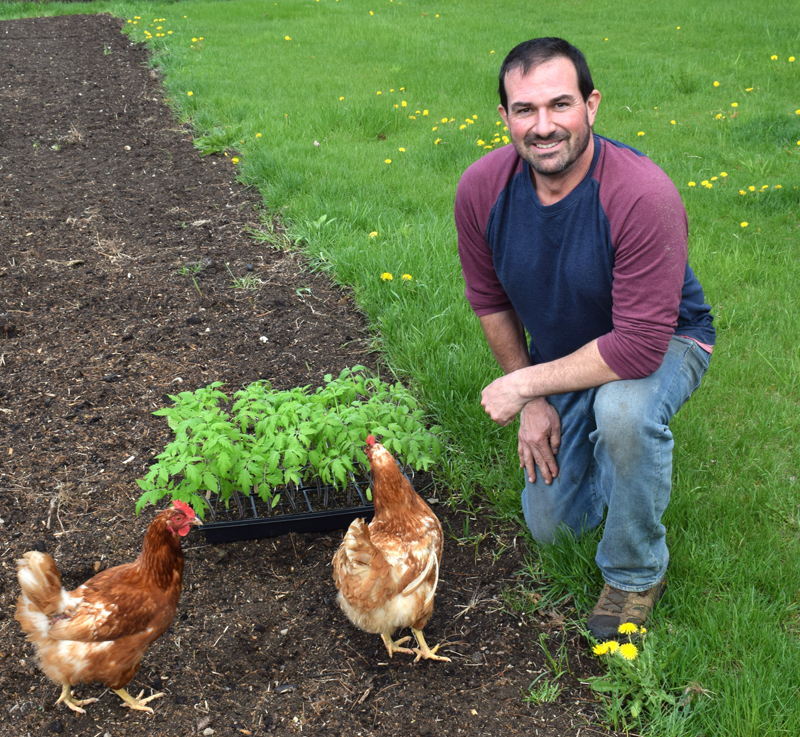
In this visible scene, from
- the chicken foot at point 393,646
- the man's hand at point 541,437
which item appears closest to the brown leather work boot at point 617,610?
the man's hand at point 541,437

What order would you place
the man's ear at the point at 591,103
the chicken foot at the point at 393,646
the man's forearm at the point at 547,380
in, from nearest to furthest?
the man's forearm at the point at 547,380 → the man's ear at the point at 591,103 → the chicken foot at the point at 393,646

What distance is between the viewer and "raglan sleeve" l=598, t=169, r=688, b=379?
7.62 ft

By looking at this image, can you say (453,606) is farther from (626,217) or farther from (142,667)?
(626,217)

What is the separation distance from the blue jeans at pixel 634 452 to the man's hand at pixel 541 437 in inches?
1.9

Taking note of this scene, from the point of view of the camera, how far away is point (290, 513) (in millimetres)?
3131

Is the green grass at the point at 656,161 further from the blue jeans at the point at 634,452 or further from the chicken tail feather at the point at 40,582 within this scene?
the chicken tail feather at the point at 40,582

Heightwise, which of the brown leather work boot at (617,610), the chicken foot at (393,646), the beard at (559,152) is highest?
the beard at (559,152)

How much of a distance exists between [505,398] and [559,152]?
0.93 metres

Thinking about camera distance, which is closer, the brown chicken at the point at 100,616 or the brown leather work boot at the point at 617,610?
the brown chicken at the point at 100,616

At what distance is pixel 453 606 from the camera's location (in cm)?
288

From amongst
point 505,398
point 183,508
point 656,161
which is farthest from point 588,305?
point 656,161

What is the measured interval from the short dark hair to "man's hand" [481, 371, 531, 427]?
1.08m

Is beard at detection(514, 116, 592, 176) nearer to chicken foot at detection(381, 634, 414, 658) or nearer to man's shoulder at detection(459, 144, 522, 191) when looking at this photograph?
man's shoulder at detection(459, 144, 522, 191)

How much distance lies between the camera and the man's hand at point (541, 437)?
111 inches
